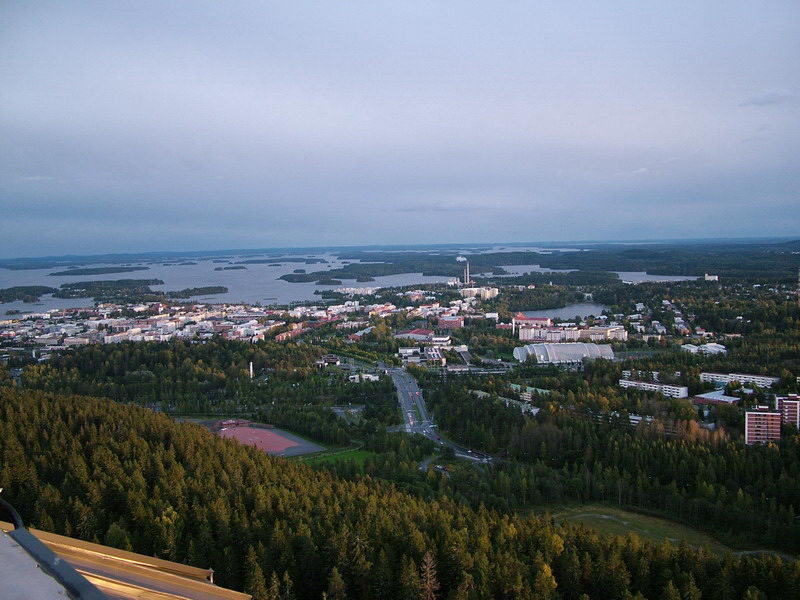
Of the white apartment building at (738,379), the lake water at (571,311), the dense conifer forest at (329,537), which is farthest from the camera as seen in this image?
the lake water at (571,311)

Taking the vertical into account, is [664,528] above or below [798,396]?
below

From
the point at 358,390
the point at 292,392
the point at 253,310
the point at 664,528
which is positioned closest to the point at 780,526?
the point at 664,528

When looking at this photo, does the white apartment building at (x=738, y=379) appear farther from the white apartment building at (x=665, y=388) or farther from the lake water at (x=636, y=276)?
the lake water at (x=636, y=276)

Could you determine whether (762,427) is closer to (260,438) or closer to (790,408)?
(790,408)

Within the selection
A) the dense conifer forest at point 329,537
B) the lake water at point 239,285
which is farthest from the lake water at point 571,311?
Result: the dense conifer forest at point 329,537

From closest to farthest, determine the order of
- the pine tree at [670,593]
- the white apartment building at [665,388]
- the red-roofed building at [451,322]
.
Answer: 1. the pine tree at [670,593]
2. the white apartment building at [665,388]
3. the red-roofed building at [451,322]

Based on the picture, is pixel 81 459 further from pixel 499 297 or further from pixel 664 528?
pixel 499 297

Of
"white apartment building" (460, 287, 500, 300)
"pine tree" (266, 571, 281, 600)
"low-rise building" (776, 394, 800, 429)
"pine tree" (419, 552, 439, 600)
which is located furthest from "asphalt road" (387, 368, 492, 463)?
"white apartment building" (460, 287, 500, 300)
